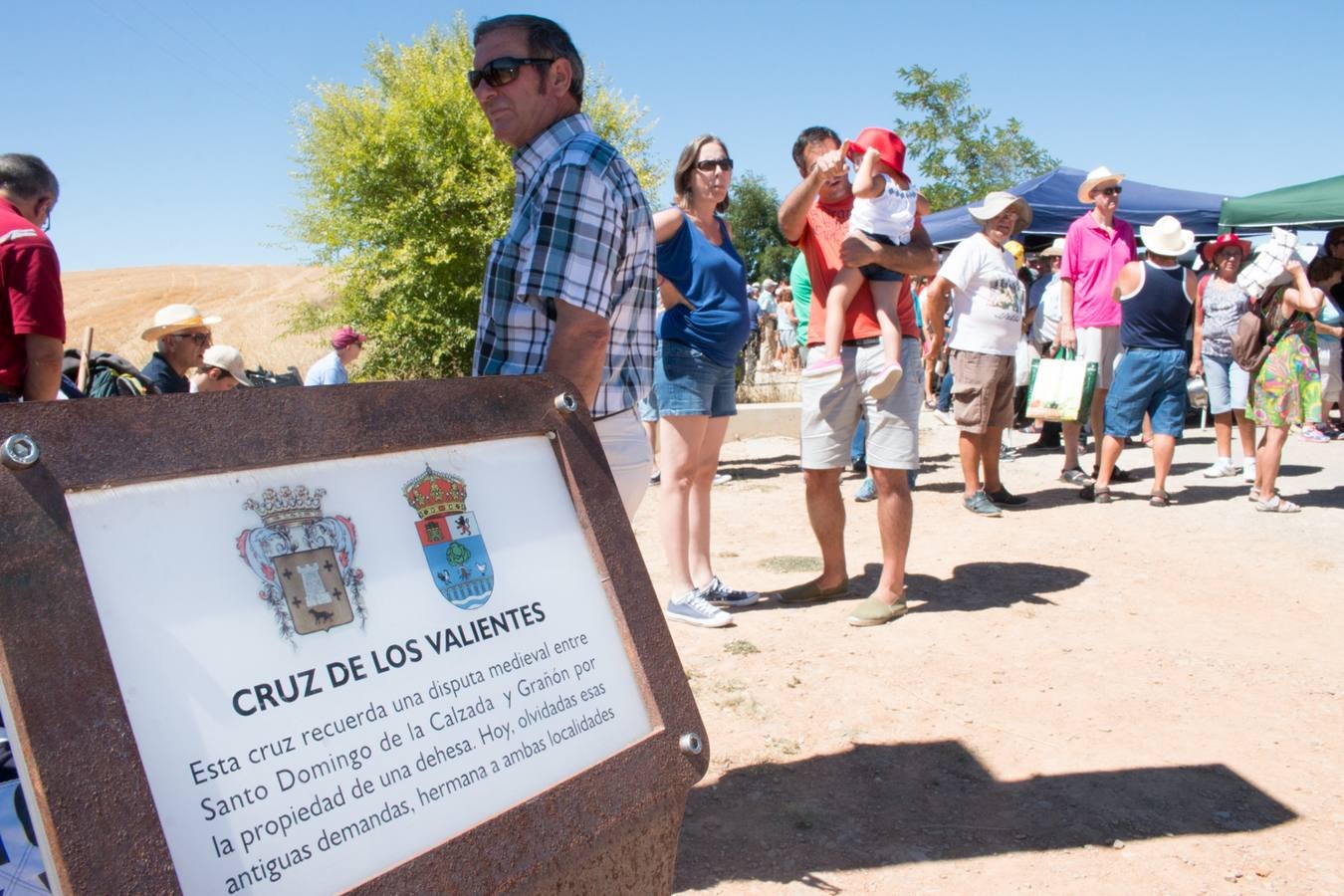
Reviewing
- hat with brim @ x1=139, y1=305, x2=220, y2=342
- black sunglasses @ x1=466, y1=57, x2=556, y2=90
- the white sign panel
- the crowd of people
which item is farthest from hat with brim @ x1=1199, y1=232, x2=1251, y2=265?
the white sign panel

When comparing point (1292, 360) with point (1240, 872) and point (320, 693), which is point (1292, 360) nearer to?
point (1240, 872)

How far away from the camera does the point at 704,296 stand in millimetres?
4426

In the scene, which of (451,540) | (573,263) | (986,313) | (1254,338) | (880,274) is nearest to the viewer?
(451,540)

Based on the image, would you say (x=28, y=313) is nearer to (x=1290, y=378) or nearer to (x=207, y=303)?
(x=1290, y=378)

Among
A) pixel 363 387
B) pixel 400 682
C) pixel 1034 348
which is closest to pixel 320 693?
pixel 400 682

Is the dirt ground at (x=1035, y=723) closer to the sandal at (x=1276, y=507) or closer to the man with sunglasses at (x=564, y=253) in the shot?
the sandal at (x=1276, y=507)

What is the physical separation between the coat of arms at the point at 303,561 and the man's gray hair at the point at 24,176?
3200 mm

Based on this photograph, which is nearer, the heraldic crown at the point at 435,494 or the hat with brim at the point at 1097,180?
the heraldic crown at the point at 435,494

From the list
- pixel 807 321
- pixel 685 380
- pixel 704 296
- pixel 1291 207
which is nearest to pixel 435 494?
pixel 685 380

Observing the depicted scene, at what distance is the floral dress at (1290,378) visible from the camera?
6.53 meters

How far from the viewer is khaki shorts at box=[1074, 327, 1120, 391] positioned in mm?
7895

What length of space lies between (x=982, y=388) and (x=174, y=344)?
4872 millimetres

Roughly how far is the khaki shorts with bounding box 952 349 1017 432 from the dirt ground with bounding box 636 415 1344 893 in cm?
93

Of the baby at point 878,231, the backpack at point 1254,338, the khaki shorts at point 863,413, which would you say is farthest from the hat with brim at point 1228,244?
the khaki shorts at point 863,413
